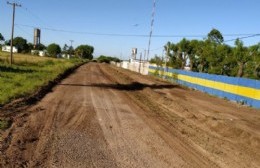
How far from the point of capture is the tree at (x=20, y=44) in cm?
19175

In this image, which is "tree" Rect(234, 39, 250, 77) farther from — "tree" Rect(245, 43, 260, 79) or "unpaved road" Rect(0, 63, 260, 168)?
"unpaved road" Rect(0, 63, 260, 168)

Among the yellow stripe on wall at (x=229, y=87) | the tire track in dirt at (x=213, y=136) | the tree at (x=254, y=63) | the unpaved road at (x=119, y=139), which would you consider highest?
the tree at (x=254, y=63)

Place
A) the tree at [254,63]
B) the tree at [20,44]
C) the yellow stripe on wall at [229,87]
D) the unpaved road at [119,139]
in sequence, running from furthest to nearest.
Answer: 1. the tree at [20,44]
2. the tree at [254,63]
3. the yellow stripe on wall at [229,87]
4. the unpaved road at [119,139]

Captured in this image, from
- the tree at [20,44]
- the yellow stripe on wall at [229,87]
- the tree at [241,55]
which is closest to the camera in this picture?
the yellow stripe on wall at [229,87]

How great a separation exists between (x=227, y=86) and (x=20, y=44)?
178 m

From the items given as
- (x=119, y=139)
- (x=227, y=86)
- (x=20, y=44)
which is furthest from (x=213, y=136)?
(x=20, y=44)

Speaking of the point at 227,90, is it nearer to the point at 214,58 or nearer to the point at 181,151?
the point at 181,151

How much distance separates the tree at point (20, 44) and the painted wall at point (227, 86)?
16273 centimetres

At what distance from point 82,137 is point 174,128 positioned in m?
3.74

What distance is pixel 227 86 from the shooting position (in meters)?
28.8

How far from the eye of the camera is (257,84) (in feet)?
77.8

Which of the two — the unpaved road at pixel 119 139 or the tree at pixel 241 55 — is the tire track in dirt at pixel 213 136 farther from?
the tree at pixel 241 55

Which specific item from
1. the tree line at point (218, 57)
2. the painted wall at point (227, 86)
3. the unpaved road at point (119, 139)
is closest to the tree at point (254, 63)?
the tree line at point (218, 57)

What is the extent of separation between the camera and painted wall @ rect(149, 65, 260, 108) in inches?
957
